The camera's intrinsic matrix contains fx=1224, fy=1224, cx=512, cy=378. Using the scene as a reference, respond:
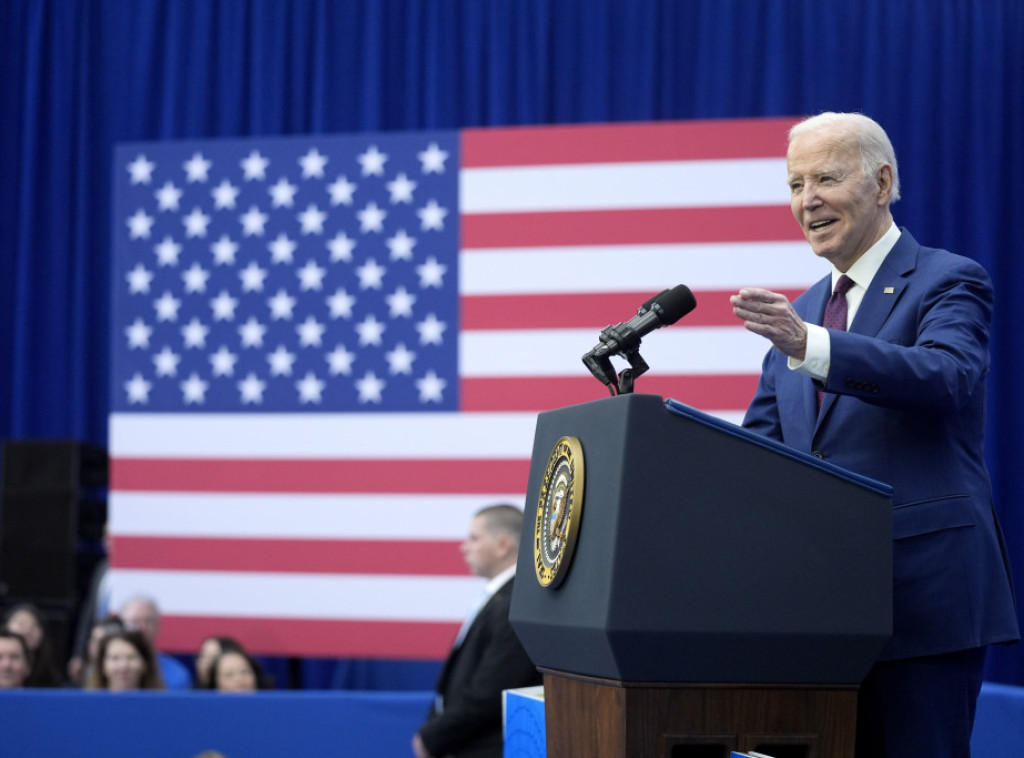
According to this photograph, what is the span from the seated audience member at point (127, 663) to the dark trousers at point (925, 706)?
3.86 meters

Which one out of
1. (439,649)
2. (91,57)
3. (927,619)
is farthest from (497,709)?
(91,57)

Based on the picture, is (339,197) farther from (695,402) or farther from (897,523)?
(897,523)

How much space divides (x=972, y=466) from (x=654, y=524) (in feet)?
1.44

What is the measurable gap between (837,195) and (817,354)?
0.29 m

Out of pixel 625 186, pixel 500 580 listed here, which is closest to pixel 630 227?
pixel 625 186

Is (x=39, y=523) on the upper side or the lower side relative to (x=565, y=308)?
lower

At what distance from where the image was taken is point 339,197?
5.68 metres

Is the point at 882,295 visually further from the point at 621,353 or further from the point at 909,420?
the point at 621,353

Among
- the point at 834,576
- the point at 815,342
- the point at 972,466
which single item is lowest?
the point at 834,576

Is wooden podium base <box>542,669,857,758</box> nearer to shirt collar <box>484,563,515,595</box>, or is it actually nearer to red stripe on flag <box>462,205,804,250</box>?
shirt collar <box>484,563,515,595</box>

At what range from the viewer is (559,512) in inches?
56.4

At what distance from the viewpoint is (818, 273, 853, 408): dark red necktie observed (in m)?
1.61

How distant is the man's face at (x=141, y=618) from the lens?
5.23 m

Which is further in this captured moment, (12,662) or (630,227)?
(630,227)
